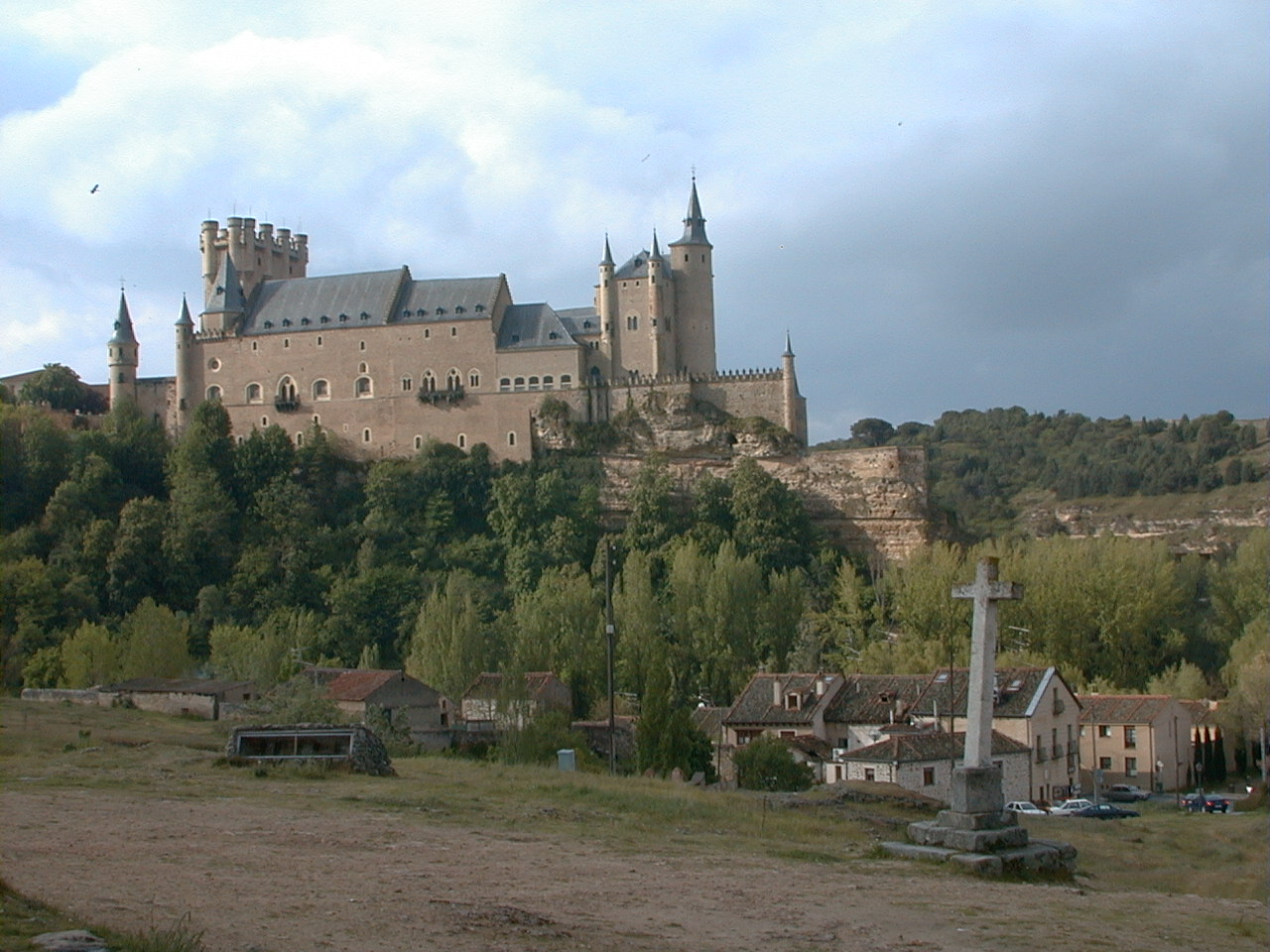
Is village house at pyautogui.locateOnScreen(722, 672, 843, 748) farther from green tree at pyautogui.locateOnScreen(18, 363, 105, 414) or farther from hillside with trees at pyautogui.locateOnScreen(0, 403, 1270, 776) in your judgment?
green tree at pyautogui.locateOnScreen(18, 363, 105, 414)

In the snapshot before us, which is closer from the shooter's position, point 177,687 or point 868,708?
point 177,687

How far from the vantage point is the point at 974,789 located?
22.4m

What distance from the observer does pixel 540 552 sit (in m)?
86.6

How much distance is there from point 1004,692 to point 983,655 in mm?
27107

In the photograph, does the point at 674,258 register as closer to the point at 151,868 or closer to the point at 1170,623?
the point at 1170,623

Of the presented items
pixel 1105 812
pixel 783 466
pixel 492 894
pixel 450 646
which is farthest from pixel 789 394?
pixel 492 894

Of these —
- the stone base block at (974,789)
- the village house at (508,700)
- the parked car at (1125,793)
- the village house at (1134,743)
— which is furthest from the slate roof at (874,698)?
the stone base block at (974,789)

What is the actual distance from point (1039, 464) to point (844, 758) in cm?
13824

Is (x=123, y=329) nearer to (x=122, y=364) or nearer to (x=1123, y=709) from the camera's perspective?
(x=122, y=364)

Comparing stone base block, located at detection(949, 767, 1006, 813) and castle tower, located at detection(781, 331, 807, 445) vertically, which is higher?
castle tower, located at detection(781, 331, 807, 445)

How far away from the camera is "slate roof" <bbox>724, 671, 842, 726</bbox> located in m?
51.7

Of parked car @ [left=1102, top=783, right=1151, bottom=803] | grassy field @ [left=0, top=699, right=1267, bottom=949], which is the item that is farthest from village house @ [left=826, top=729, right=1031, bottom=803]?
grassy field @ [left=0, top=699, right=1267, bottom=949]

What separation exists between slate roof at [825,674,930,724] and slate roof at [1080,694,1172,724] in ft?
17.9

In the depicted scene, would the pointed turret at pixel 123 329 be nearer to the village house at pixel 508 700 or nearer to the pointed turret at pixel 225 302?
the pointed turret at pixel 225 302
